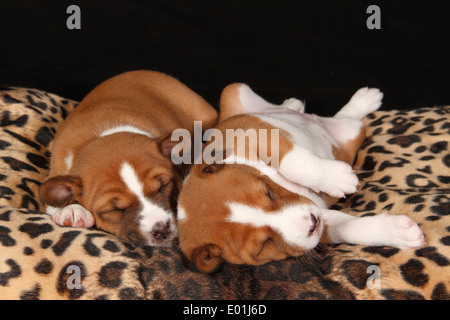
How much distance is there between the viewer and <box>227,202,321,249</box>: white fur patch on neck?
3.14 meters

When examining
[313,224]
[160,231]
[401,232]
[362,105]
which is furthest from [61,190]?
[362,105]

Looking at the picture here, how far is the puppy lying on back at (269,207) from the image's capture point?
3143 mm

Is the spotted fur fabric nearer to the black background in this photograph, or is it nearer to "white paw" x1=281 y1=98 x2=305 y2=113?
"white paw" x1=281 y1=98 x2=305 y2=113

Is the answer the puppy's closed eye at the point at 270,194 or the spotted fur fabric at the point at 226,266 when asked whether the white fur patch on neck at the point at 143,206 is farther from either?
the puppy's closed eye at the point at 270,194

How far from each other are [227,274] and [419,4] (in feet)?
14.2

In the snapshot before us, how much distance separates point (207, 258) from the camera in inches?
120

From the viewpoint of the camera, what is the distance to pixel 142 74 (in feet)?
15.8

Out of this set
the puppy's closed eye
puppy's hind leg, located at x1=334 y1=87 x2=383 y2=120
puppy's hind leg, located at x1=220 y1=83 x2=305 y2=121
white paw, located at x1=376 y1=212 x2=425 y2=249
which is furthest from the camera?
puppy's hind leg, located at x1=334 y1=87 x2=383 y2=120

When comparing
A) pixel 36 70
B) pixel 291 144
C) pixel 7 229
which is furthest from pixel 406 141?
pixel 36 70

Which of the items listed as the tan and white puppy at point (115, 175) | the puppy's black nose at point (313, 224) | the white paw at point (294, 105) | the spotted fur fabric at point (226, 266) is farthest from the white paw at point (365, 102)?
the puppy's black nose at point (313, 224)

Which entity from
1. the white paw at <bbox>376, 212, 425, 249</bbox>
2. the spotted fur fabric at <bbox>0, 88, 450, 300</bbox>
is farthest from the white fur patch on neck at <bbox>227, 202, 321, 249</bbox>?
the white paw at <bbox>376, 212, 425, 249</bbox>

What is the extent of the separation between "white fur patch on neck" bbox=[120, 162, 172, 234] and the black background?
2.34 meters

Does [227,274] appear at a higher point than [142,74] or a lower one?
lower
